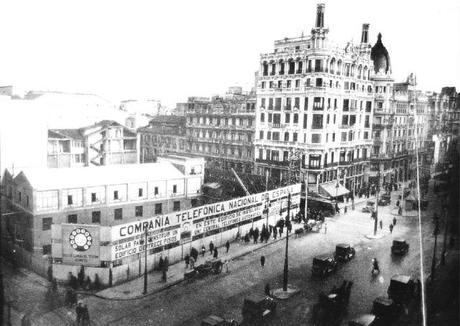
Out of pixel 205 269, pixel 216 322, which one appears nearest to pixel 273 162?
pixel 205 269

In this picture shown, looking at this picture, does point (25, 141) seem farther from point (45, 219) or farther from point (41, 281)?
point (41, 281)

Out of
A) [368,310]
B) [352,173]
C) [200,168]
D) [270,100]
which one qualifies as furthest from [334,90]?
[368,310]

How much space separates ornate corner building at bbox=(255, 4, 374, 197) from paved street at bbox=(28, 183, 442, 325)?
57.4ft

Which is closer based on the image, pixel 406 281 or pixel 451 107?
pixel 406 281

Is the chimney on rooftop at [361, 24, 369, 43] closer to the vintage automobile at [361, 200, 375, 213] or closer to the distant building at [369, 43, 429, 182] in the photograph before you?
the distant building at [369, 43, 429, 182]

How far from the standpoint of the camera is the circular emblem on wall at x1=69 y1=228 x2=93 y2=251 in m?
30.4

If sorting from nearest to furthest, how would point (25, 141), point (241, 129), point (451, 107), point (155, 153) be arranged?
point (25, 141), point (241, 129), point (155, 153), point (451, 107)

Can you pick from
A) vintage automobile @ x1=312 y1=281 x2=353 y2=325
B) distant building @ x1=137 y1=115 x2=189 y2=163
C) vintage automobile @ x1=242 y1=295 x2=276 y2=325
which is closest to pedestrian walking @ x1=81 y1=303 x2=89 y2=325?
vintage automobile @ x1=242 y1=295 x2=276 y2=325

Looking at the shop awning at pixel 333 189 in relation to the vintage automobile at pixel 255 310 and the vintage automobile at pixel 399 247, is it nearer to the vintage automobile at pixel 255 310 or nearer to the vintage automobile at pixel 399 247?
the vintage automobile at pixel 399 247

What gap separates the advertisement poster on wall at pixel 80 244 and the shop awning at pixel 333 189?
119 feet

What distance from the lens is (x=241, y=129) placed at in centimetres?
6869

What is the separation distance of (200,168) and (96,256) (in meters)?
22.6

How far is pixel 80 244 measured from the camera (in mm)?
30406

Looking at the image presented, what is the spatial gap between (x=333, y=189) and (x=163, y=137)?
1476 inches
